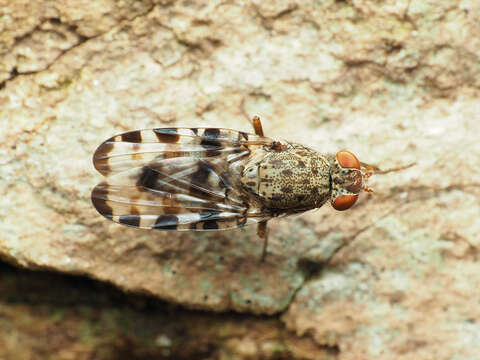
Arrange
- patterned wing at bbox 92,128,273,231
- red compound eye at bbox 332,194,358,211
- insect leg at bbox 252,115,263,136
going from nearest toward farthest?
patterned wing at bbox 92,128,273,231, red compound eye at bbox 332,194,358,211, insect leg at bbox 252,115,263,136

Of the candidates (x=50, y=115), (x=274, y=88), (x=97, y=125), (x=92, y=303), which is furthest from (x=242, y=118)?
(x=92, y=303)

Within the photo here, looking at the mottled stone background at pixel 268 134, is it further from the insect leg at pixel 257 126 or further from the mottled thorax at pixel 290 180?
the mottled thorax at pixel 290 180

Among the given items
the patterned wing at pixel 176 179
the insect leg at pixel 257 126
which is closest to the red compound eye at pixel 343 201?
the patterned wing at pixel 176 179

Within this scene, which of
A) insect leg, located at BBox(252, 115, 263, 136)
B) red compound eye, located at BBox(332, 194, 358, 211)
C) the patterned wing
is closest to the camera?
the patterned wing

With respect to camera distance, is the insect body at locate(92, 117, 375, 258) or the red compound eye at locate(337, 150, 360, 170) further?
the red compound eye at locate(337, 150, 360, 170)

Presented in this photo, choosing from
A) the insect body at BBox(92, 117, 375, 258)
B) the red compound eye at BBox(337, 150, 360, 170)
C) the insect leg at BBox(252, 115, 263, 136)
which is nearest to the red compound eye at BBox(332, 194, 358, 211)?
the insect body at BBox(92, 117, 375, 258)

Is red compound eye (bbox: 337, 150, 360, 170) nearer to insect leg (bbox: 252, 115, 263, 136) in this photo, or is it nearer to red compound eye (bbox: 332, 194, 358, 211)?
red compound eye (bbox: 332, 194, 358, 211)

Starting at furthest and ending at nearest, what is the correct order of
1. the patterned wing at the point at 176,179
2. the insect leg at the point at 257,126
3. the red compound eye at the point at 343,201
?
the insect leg at the point at 257,126, the red compound eye at the point at 343,201, the patterned wing at the point at 176,179
